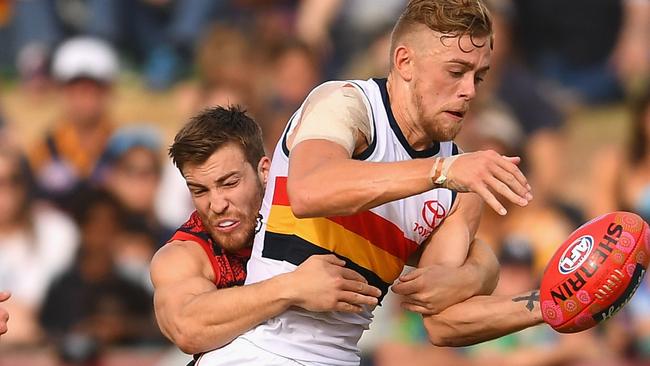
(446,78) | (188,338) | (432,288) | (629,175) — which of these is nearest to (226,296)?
(188,338)

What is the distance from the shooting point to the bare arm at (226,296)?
16.0 ft

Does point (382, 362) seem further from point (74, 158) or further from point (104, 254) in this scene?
point (74, 158)

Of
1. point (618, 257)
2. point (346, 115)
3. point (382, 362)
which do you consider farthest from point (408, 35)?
point (382, 362)

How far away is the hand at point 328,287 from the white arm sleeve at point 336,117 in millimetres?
451

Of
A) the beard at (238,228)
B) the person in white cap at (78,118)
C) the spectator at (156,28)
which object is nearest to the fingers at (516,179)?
the beard at (238,228)

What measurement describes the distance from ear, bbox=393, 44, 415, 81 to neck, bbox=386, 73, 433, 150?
0.04 metres

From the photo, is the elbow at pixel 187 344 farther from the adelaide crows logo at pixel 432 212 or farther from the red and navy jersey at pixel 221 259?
the adelaide crows logo at pixel 432 212

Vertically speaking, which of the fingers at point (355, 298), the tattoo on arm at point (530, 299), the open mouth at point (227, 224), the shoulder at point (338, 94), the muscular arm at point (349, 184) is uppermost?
the shoulder at point (338, 94)

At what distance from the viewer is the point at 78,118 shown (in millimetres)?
10445

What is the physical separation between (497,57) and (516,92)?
30 centimetres

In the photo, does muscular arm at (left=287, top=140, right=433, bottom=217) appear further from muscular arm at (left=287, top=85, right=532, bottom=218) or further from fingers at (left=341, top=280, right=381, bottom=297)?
fingers at (left=341, top=280, right=381, bottom=297)

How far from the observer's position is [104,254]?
996 centimetres

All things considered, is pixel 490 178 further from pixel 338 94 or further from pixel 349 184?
pixel 338 94

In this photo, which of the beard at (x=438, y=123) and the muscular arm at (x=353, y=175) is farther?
the beard at (x=438, y=123)
